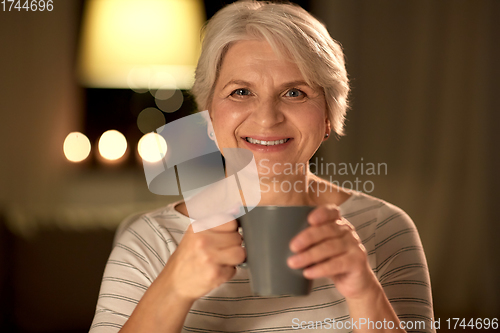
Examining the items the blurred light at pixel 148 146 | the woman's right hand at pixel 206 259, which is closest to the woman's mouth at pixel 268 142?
the woman's right hand at pixel 206 259

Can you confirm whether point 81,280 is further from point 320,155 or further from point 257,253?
point 257,253

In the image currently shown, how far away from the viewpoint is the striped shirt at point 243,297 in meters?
0.83

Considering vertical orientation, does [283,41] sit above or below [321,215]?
above

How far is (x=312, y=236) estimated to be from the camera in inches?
20.4

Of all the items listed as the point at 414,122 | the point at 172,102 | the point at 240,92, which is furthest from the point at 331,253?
the point at 172,102

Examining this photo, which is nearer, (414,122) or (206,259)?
(206,259)

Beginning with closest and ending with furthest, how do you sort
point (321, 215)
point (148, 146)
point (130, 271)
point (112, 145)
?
point (321, 215)
point (130, 271)
point (148, 146)
point (112, 145)

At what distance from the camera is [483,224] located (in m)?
2.56

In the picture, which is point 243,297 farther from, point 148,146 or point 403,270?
point 148,146

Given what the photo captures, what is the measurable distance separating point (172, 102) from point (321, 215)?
7.81 ft

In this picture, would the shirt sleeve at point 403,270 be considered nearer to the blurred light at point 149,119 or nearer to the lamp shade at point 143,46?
the lamp shade at point 143,46

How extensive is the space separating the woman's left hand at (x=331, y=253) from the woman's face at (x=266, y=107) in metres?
0.37

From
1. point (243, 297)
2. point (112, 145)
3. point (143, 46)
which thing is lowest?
point (243, 297)

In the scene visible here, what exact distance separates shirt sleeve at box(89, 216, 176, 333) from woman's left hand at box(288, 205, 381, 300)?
0.43 meters
